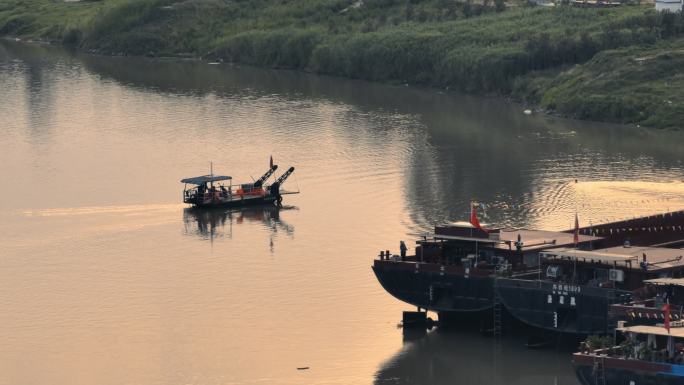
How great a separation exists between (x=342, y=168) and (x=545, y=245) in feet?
127

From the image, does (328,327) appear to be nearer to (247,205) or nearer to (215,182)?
(247,205)

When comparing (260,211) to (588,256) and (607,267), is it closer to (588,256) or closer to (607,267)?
(588,256)

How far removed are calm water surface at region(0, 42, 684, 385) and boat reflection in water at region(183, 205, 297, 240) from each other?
0.27 m

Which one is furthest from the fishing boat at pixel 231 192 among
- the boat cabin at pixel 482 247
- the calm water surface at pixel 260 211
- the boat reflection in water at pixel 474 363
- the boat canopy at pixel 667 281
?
the boat canopy at pixel 667 281

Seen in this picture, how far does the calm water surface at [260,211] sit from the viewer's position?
72.7 meters

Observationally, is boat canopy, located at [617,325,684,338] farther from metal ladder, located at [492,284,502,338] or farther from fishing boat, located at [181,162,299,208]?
fishing boat, located at [181,162,299,208]

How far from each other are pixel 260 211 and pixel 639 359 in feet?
152


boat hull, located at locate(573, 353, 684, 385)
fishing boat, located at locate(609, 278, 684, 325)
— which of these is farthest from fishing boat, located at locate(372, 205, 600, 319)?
boat hull, located at locate(573, 353, 684, 385)

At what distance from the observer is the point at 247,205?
107m

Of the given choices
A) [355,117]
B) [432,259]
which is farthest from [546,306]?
[355,117]

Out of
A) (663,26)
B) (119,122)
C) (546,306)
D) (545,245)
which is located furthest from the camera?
(663,26)

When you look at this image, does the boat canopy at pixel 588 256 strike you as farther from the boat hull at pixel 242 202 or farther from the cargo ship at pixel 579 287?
the boat hull at pixel 242 202

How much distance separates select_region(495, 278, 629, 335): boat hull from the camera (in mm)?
70125

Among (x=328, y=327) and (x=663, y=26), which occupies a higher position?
(x=663, y=26)
